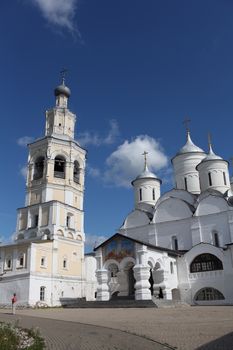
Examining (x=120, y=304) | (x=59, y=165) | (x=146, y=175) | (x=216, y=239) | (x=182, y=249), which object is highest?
(x=59, y=165)

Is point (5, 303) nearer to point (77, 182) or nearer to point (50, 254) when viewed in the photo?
point (50, 254)

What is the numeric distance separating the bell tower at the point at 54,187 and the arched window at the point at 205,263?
12.2 m

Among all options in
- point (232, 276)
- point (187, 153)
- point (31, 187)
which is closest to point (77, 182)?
point (31, 187)

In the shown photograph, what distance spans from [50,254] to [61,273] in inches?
82.4

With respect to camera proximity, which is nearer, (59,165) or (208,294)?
(208,294)

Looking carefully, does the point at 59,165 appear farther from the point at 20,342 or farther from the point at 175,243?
the point at 20,342

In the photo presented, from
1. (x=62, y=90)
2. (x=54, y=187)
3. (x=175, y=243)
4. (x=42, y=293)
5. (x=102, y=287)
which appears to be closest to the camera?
(x=102, y=287)

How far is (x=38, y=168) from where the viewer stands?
1442 inches

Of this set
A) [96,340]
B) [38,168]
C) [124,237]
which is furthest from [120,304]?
[38,168]

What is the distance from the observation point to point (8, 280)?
29.9m

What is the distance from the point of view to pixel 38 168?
36625 millimetres

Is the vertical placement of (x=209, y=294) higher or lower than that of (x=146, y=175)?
lower

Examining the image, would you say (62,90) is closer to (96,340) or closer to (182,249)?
(182,249)

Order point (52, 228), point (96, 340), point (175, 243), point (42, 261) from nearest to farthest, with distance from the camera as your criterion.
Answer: point (96, 340), point (42, 261), point (175, 243), point (52, 228)
